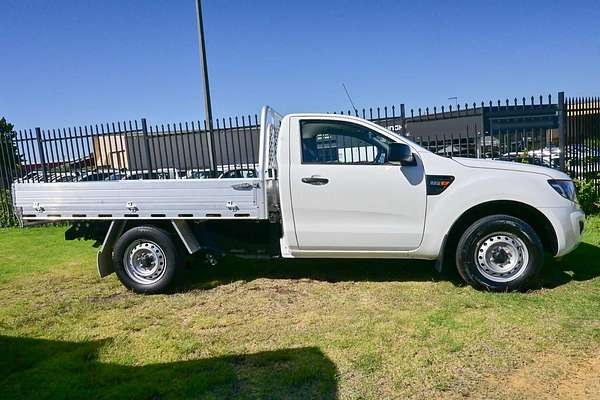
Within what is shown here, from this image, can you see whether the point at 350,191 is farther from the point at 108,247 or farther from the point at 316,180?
the point at 108,247

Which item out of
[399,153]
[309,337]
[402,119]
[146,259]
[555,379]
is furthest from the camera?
[402,119]

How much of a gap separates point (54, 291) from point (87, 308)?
3.51 feet

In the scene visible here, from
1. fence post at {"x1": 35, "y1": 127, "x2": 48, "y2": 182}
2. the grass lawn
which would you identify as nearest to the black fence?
fence post at {"x1": 35, "y1": 127, "x2": 48, "y2": 182}

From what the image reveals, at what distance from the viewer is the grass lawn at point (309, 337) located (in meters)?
3.10

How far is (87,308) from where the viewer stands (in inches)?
193

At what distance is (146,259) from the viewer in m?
5.25

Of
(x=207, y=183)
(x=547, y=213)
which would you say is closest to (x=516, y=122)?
(x=547, y=213)

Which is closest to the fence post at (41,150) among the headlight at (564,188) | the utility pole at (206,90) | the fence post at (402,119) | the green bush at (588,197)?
the utility pole at (206,90)

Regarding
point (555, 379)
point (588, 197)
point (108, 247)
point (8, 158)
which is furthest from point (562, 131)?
point (8, 158)

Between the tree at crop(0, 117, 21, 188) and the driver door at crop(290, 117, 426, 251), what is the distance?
944cm

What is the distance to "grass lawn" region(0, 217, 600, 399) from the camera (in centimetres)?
310

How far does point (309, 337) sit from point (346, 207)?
4.86 feet

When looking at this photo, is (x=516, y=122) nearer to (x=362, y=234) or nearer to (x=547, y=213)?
(x=547, y=213)

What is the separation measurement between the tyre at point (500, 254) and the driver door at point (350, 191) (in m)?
0.52
